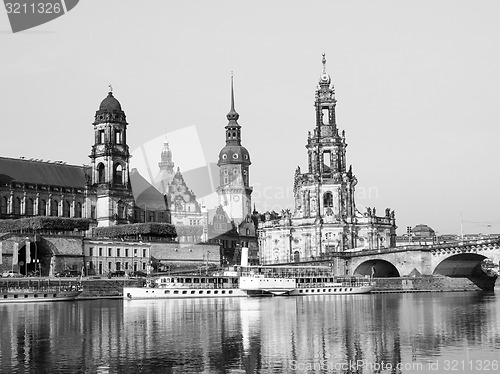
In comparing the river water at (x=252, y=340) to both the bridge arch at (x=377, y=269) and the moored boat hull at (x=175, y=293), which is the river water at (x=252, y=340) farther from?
the bridge arch at (x=377, y=269)

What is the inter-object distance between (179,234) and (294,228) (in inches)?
658

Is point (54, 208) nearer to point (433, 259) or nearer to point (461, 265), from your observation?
point (433, 259)

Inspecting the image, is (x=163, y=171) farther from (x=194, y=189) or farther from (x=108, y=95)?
(x=108, y=95)

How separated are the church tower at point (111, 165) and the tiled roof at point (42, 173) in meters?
2.95

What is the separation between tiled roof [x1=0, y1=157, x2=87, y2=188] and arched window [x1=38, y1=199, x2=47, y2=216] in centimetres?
262

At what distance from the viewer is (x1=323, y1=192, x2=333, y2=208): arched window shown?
119062 millimetres

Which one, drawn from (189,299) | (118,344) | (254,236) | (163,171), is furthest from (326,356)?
(163,171)

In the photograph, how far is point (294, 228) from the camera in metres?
119

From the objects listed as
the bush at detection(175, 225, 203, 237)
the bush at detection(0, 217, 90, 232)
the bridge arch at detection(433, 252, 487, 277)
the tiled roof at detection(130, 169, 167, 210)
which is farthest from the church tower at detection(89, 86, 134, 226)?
the bridge arch at detection(433, 252, 487, 277)

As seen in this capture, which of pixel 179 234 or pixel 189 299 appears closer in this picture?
pixel 189 299

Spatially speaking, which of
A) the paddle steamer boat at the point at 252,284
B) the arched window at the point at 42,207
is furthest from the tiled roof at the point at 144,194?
the paddle steamer boat at the point at 252,284

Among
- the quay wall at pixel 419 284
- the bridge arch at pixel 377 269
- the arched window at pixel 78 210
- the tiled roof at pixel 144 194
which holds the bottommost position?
the quay wall at pixel 419 284

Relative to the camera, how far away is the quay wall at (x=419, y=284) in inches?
3875

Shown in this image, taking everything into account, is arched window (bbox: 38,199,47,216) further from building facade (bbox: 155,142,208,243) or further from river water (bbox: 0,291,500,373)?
river water (bbox: 0,291,500,373)
